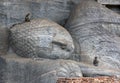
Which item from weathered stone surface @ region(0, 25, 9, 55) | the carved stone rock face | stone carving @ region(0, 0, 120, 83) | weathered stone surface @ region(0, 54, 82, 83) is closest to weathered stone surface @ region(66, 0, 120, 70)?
stone carving @ region(0, 0, 120, 83)

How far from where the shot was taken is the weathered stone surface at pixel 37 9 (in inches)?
186

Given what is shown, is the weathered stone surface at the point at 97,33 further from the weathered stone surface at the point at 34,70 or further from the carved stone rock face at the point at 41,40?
the weathered stone surface at the point at 34,70

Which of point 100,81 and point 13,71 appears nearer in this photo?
point 100,81

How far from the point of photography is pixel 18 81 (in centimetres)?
403

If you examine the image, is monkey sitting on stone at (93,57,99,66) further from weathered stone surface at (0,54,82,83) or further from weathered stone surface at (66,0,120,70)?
weathered stone surface at (0,54,82,83)

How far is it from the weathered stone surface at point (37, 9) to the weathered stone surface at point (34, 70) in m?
0.77

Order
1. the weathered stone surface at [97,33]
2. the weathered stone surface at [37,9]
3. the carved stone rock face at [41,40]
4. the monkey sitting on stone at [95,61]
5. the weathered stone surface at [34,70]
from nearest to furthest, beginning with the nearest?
the weathered stone surface at [34,70] < the carved stone rock face at [41,40] < the monkey sitting on stone at [95,61] < the weathered stone surface at [97,33] < the weathered stone surface at [37,9]

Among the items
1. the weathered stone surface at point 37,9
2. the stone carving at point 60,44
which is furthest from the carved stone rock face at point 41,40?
the weathered stone surface at point 37,9

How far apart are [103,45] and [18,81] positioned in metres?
1.17

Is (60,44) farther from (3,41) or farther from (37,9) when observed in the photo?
(37,9)

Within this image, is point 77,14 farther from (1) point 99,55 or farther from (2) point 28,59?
(2) point 28,59

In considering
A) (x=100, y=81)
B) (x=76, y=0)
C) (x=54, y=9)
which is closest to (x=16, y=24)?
(x=54, y=9)

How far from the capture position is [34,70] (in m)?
3.97

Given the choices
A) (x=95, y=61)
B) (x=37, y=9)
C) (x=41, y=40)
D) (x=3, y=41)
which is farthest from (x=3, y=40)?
(x=95, y=61)
